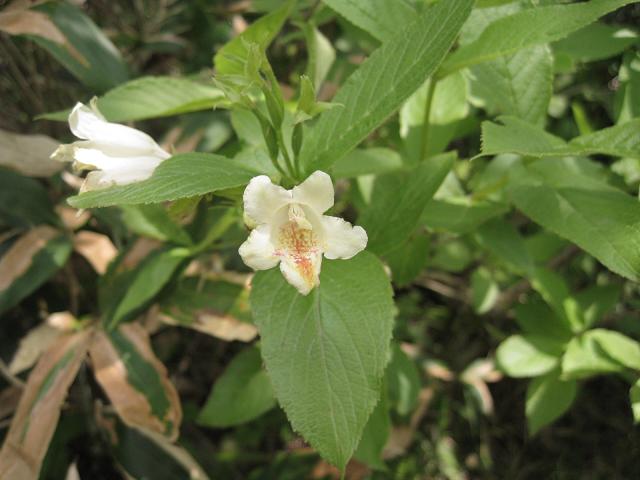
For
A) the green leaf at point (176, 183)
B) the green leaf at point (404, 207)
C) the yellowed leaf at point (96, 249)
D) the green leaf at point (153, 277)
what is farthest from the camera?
the yellowed leaf at point (96, 249)

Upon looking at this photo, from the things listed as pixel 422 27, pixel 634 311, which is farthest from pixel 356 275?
pixel 634 311

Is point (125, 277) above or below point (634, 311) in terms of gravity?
above

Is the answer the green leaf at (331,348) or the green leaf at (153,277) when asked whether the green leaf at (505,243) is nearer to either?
the green leaf at (331,348)

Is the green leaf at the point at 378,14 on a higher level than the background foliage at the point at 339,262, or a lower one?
higher

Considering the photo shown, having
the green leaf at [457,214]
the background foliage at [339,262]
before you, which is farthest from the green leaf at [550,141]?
the green leaf at [457,214]

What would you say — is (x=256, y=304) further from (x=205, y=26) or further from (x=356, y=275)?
(x=205, y=26)

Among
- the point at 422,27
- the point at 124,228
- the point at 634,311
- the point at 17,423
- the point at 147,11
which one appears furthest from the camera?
the point at 147,11

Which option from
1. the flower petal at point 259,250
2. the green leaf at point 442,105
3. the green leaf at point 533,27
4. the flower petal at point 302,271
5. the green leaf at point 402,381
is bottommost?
the green leaf at point 402,381

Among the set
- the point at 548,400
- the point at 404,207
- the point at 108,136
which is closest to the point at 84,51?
the point at 108,136
